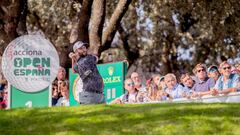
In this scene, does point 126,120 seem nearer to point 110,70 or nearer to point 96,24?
point 110,70

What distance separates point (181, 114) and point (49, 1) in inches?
714

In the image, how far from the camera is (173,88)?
14.2 meters

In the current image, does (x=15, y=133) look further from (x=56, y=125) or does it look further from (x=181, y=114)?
(x=181, y=114)

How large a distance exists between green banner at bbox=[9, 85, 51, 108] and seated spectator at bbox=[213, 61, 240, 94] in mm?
3769

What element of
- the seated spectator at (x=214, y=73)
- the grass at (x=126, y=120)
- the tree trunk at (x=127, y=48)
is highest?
the tree trunk at (x=127, y=48)

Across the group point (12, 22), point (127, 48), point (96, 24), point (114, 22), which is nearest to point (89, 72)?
point (96, 24)

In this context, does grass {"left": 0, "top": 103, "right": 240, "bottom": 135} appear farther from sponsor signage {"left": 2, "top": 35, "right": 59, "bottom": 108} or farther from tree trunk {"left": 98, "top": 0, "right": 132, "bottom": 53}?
tree trunk {"left": 98, "top": 0, "right": 132, "bottom": 53}

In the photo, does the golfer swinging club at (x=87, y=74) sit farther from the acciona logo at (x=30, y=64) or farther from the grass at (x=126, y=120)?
the grass at (x=126, y=120)

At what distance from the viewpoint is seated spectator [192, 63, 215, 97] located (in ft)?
44.0

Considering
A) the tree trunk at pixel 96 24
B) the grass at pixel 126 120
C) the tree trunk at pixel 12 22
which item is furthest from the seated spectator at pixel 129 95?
the tree trunk at pixel 12 22

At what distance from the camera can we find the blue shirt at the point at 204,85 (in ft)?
44.1

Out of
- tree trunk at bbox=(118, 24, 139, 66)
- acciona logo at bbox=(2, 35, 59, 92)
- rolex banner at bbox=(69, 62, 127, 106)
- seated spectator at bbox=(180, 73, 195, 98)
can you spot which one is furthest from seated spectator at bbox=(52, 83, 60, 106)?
tree trunk at bbox=(118, 24, 139, 66)

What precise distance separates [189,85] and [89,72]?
2281 millimetres

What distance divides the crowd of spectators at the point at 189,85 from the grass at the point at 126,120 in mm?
2654
